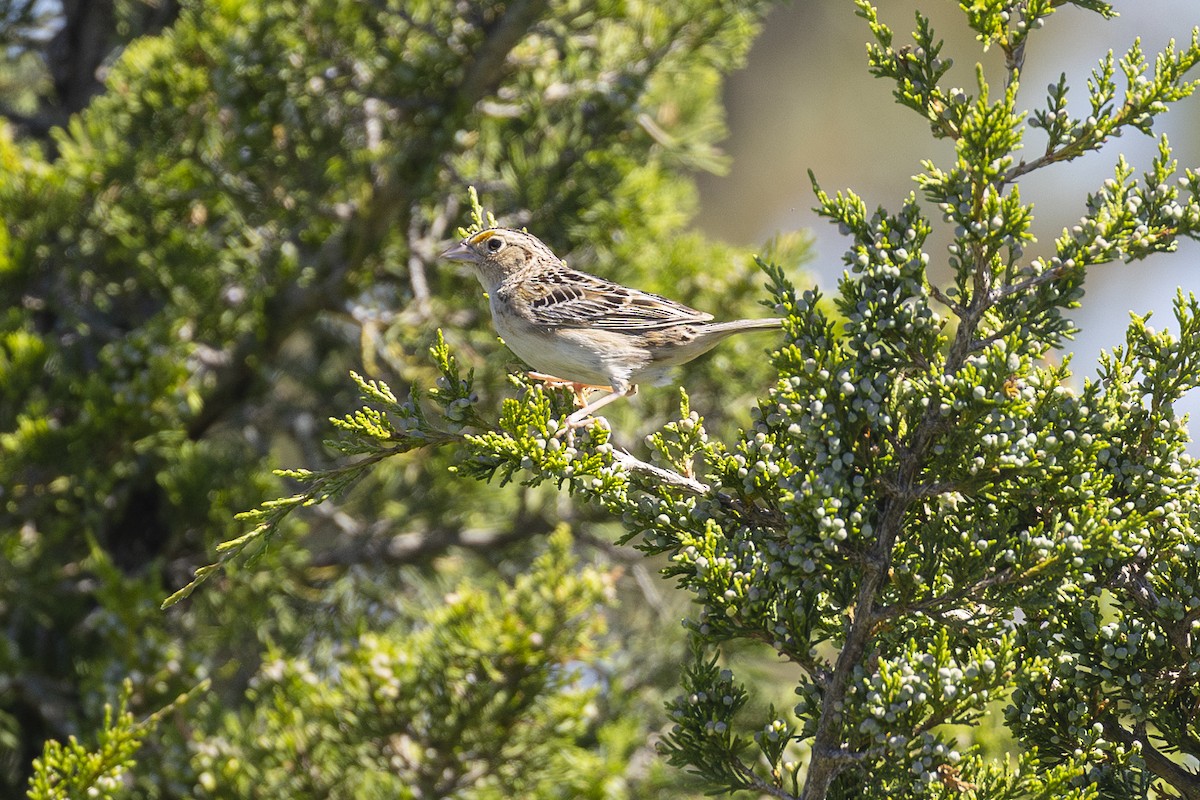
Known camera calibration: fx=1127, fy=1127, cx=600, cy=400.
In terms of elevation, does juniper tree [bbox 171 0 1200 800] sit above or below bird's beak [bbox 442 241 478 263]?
below

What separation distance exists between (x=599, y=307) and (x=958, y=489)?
168 cm

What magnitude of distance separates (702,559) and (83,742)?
2886mm

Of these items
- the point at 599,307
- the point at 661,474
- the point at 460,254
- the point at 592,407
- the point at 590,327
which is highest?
the point at 460,254

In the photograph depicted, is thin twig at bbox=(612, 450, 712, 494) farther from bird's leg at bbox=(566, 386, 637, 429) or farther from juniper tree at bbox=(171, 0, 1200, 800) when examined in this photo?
bird's leg at bbox=(566, 386, 637, 429)

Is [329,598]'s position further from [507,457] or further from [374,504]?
[507,457]

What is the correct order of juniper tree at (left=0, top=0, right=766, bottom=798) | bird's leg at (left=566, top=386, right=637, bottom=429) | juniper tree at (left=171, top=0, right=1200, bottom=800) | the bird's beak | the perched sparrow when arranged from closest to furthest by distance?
juniper tree at (left=171, top=0, right=1200, bottom=800) → bird's leg at (left=566, top=386, right=637, bottom=429) → the perched sparrow → the bird's beak → juniper tree at (left=0, top=0, right=766, bottom=798)

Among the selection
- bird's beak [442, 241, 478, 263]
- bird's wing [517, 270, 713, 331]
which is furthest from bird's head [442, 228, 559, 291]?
bird's wing [517, 270, 713, 331]

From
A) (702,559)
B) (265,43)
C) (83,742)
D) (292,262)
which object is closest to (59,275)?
(292,262)

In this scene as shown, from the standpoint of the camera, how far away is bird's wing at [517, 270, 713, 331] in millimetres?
3648

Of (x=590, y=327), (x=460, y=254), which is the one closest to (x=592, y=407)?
(x=590, y=327)

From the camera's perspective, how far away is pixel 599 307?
3.74 metres

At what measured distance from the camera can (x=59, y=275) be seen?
16.1 feet

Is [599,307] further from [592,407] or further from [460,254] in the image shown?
[592,407]

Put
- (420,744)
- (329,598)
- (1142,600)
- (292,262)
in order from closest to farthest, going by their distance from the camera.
A: (1142,600) < (420,744) < (292,262) < (329,598)
